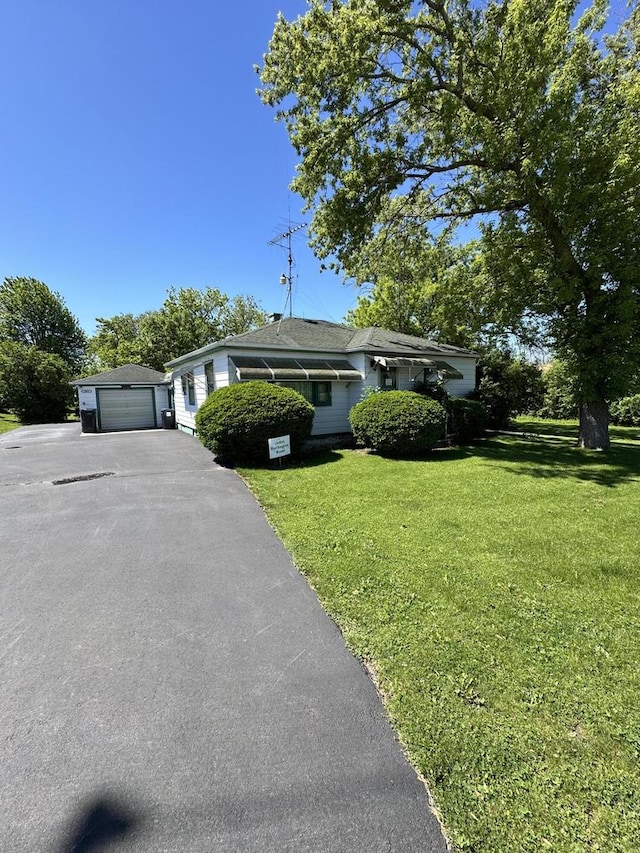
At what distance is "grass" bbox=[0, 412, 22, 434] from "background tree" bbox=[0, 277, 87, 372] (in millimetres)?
11653

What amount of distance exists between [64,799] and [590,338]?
1316 cm

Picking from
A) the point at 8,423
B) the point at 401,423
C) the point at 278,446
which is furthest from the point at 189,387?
the point at 8,423

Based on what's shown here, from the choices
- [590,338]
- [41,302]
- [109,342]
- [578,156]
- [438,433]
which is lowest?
[438,433]

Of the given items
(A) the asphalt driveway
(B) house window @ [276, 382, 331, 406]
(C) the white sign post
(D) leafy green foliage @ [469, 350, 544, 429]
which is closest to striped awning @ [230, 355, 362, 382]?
(B) house window @ [276, 382, 331, 406]

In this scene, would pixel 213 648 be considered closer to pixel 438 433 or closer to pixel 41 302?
pixel 438 433

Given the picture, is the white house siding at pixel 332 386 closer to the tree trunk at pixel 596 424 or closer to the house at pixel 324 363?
the house at pixel 324 363

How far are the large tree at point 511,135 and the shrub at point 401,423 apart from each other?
434cm

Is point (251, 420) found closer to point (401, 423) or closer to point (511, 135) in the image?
point (401, 423)

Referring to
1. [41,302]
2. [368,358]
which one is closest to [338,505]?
[368,358]

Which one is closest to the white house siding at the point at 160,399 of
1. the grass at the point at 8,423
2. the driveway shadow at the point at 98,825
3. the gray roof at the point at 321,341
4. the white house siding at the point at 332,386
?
the gray roof at the point at 321,341

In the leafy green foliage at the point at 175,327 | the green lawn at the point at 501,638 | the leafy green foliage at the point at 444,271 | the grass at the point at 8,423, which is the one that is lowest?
the green lawn at the point at 501,638

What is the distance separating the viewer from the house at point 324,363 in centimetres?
1232

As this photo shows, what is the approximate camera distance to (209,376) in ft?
46.5

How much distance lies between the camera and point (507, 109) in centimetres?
838
